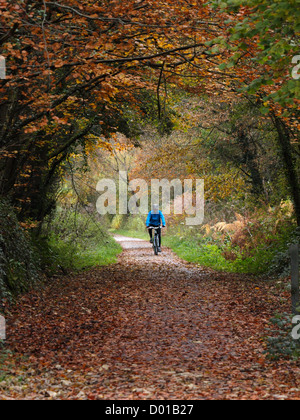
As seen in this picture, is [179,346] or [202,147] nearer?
[179,346]

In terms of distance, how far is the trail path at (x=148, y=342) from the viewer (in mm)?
5527

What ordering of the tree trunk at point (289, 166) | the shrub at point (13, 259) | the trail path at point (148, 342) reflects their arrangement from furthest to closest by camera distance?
the tree trunk at point (289, 166), the shrub at point (13, 259), the trail path at point (148, 342)

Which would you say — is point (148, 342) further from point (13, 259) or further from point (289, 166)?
point (289, 166)

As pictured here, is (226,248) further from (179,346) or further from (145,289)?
(179,346)

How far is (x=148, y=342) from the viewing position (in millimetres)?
7559

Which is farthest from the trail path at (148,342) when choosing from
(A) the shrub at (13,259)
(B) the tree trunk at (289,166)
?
(B) the tree trunk at (289,166)

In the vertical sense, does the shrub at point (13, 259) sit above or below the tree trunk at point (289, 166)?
below

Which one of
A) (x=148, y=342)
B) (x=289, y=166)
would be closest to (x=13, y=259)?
(x=148, y=342)

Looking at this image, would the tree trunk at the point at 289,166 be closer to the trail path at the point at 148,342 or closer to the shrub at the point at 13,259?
the trail path at the point at 148,342

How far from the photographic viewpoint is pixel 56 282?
12.6m

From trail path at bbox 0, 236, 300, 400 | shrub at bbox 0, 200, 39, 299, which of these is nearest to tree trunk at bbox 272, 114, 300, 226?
trail path at bbox 0, 236, 300, 400
